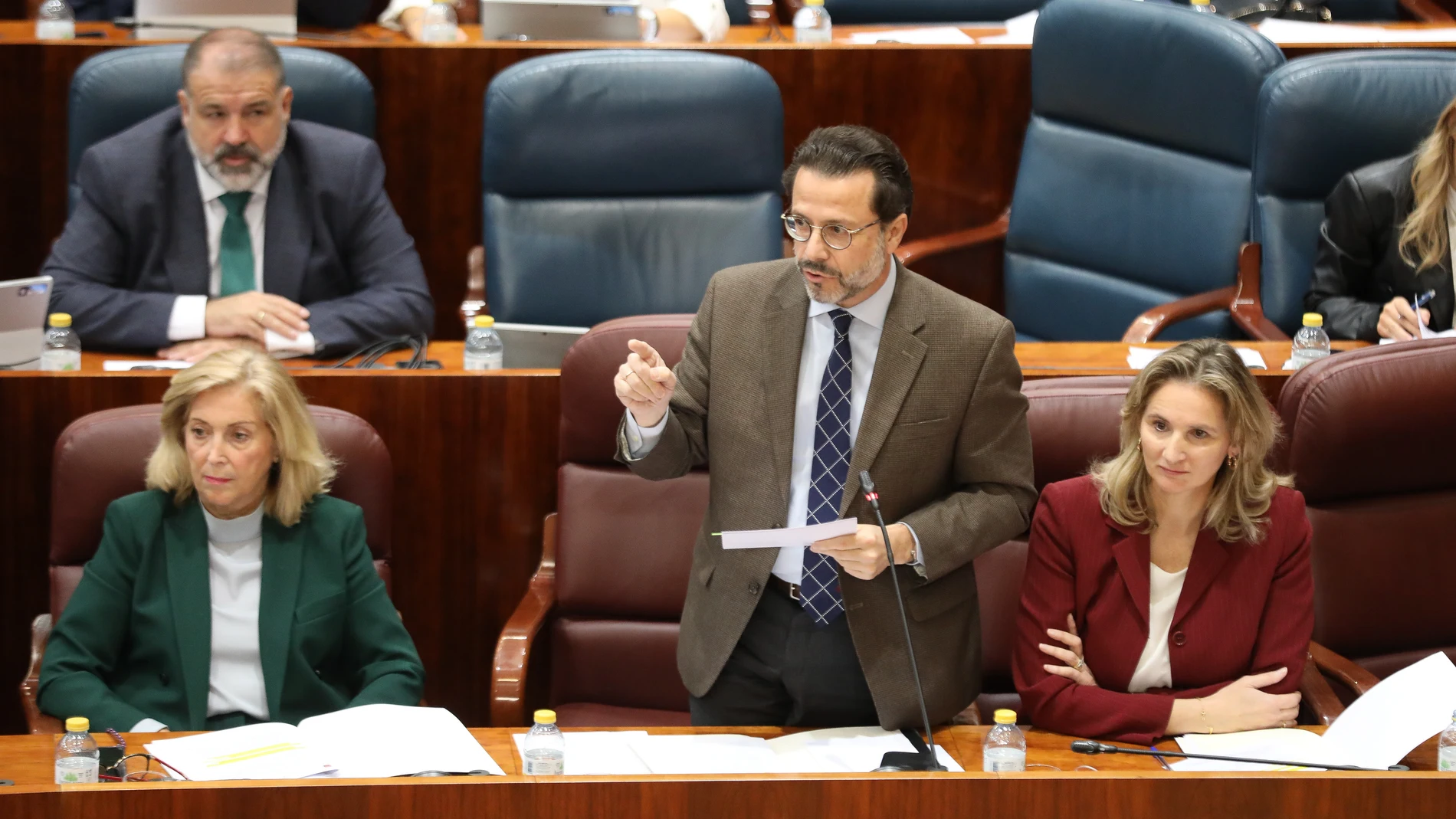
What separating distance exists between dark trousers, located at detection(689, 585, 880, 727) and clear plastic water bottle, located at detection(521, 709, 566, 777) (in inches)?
10.0

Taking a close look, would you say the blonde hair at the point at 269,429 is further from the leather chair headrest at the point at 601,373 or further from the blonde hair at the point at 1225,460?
the blonde hair at the point at 1225,460

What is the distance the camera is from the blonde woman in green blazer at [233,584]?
2166 millimetres

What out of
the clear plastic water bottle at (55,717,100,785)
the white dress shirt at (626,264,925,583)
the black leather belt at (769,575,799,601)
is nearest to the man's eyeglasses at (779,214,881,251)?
the white dress shirt at (626,264,925,583)

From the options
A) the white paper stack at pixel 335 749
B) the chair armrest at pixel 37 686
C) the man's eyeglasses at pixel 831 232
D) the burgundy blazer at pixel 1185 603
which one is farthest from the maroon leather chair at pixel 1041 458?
the chair armrest at pixel 37 686

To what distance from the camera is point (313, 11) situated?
381 cm

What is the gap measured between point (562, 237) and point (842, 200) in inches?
62.3

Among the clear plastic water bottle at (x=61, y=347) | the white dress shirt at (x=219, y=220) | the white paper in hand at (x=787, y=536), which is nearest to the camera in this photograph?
the white paper in hand at (x=787, y=536)

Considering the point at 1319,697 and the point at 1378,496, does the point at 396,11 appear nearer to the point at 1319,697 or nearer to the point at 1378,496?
the point at 1378,496

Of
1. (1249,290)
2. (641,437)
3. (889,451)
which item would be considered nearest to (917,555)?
(889,451)

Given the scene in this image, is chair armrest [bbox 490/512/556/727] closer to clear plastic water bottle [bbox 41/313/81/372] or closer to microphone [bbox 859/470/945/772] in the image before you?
microphone [bbox 859/470/945/772]

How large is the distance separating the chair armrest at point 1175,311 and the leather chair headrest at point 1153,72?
0.27m

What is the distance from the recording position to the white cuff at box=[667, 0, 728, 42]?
12.5ft

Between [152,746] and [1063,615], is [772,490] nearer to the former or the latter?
[1063,615]

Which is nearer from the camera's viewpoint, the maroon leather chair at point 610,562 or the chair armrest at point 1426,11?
the maroon leather chair at point 610,562
